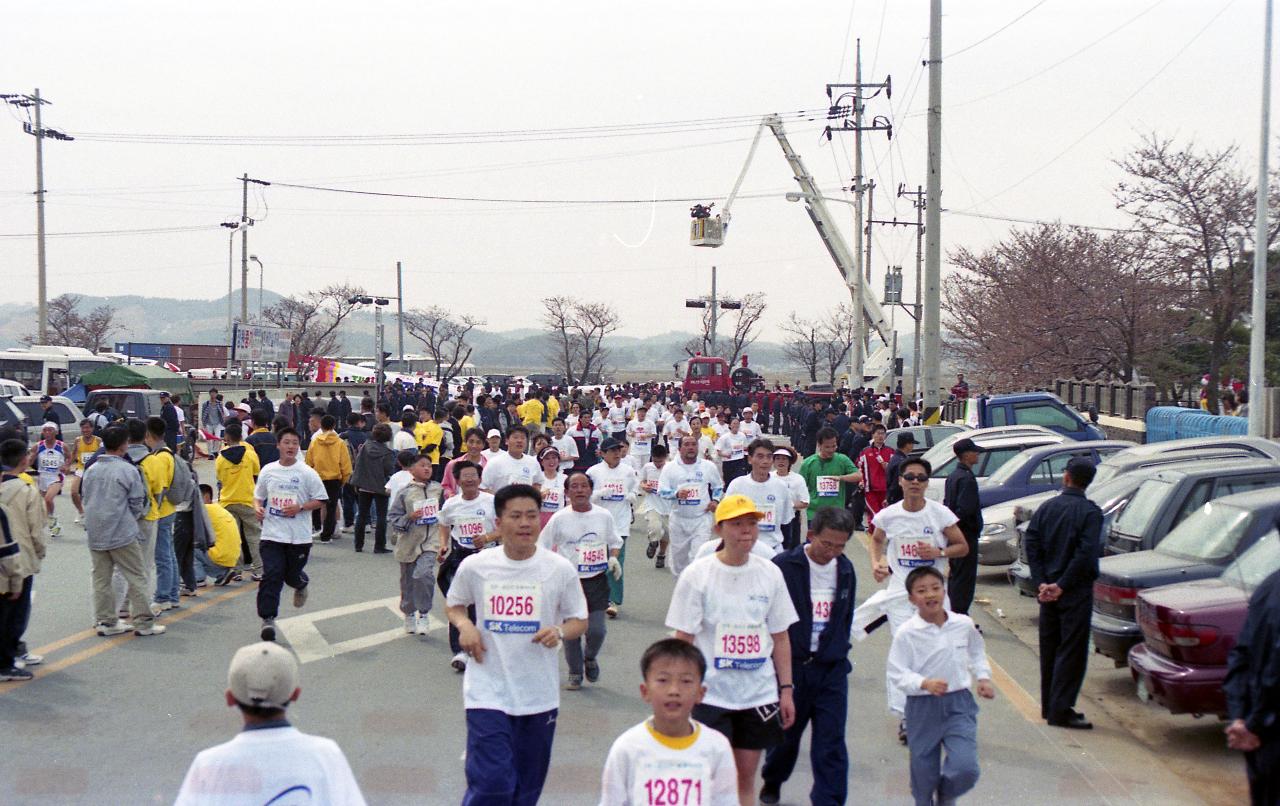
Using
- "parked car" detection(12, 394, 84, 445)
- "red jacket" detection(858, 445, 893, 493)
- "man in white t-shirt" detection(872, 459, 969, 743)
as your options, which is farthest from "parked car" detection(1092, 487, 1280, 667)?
"parked car" detection(12, 394, 84, 445)

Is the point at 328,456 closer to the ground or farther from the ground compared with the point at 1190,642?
farther from the ground

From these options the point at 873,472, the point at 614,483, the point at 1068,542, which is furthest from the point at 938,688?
the point at 873,472

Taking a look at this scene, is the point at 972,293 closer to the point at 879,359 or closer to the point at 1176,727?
the point at 879,359

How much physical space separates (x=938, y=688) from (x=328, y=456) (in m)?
11.6

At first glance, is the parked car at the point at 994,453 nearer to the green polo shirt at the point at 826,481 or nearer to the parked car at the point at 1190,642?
the green polo shirt at the point at 826,481

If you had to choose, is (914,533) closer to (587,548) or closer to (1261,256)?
(587,548)

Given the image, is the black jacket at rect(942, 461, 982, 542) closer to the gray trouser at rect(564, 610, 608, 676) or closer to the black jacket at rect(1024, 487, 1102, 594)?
the black jacket at rect(1024, 487, 1102, 594)

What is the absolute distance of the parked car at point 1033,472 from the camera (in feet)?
49.4

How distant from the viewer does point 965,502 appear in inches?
376

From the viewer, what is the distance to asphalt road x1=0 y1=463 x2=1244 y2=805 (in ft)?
22.6

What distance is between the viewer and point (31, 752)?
736 centimetres

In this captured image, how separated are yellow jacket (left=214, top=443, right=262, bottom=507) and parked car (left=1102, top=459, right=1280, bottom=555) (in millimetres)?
8442

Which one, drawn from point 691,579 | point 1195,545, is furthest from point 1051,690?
point 691,579

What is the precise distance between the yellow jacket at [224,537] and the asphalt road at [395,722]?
120 cm
